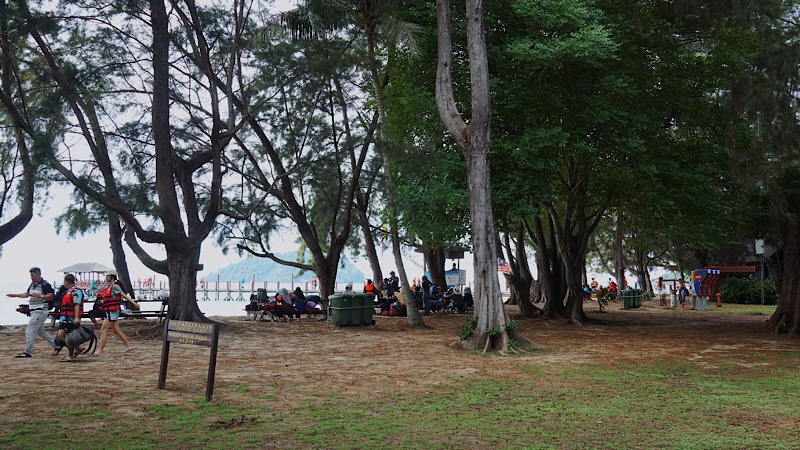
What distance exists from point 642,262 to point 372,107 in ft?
102

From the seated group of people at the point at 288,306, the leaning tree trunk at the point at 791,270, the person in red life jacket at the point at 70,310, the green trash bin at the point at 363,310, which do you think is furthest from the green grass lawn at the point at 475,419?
the seated group of people at the point at 288,306

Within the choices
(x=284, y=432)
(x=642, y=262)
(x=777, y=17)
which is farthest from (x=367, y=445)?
(x=642, y=262)

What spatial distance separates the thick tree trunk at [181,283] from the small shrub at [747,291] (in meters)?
30.5

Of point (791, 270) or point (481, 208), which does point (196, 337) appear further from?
point (791, 270)

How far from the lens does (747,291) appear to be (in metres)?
36.8

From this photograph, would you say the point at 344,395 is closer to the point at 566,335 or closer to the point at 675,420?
the point at 675,420

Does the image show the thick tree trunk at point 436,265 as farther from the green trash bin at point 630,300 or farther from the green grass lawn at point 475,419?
the green grass lawn at point 475,419

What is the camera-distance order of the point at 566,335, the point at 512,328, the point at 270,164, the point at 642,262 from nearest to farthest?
the point at 512,328 < the point at 566,335 < the point at 270,164 < the point at 642,262

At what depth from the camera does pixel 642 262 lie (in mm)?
48469

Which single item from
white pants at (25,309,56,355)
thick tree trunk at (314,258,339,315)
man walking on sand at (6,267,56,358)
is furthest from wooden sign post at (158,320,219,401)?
thick tree trunk at (314,258,339,315)

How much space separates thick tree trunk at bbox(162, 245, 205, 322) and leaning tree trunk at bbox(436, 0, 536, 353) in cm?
750

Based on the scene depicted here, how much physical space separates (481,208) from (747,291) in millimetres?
28355

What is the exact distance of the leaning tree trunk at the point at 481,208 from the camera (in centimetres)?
1416

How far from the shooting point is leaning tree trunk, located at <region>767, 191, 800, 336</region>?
697 inches
